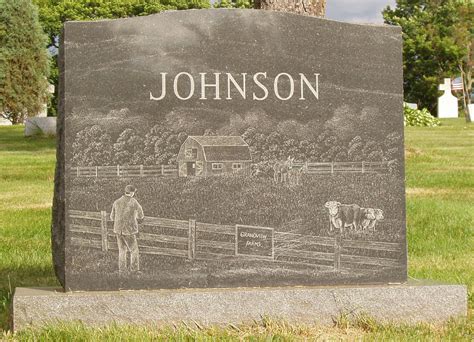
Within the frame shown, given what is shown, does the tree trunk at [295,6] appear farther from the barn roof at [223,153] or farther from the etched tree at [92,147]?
the etched tree at [92,147]

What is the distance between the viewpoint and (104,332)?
473 centimetres

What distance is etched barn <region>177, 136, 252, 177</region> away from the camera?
5.09 metres

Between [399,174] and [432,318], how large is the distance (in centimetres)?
86

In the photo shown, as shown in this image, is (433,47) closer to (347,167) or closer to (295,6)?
(295,6)

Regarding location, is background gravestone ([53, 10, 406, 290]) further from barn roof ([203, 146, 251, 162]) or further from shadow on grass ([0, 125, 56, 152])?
shadow on grass ([0, 125, 56, 152])

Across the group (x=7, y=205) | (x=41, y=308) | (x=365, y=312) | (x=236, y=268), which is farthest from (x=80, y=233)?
(x=7, y=205)

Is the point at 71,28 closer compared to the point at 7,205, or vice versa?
the point at 71,28

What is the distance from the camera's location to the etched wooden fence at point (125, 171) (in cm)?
502

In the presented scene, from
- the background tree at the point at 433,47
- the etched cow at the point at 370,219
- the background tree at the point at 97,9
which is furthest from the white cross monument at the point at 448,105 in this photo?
the etched cow at the point at 370,219

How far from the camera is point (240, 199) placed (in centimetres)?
520

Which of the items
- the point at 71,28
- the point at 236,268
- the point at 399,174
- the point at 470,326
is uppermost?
the point at 71,28

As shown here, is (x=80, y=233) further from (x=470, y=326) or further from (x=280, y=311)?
(x=470, y=326)

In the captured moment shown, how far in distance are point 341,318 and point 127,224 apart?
132 centimetres

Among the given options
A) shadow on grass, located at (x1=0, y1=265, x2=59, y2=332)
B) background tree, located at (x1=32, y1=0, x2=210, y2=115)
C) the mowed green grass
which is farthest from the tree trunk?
background tree, located at (x1=32, y1=0, x2=210, y2=115)
